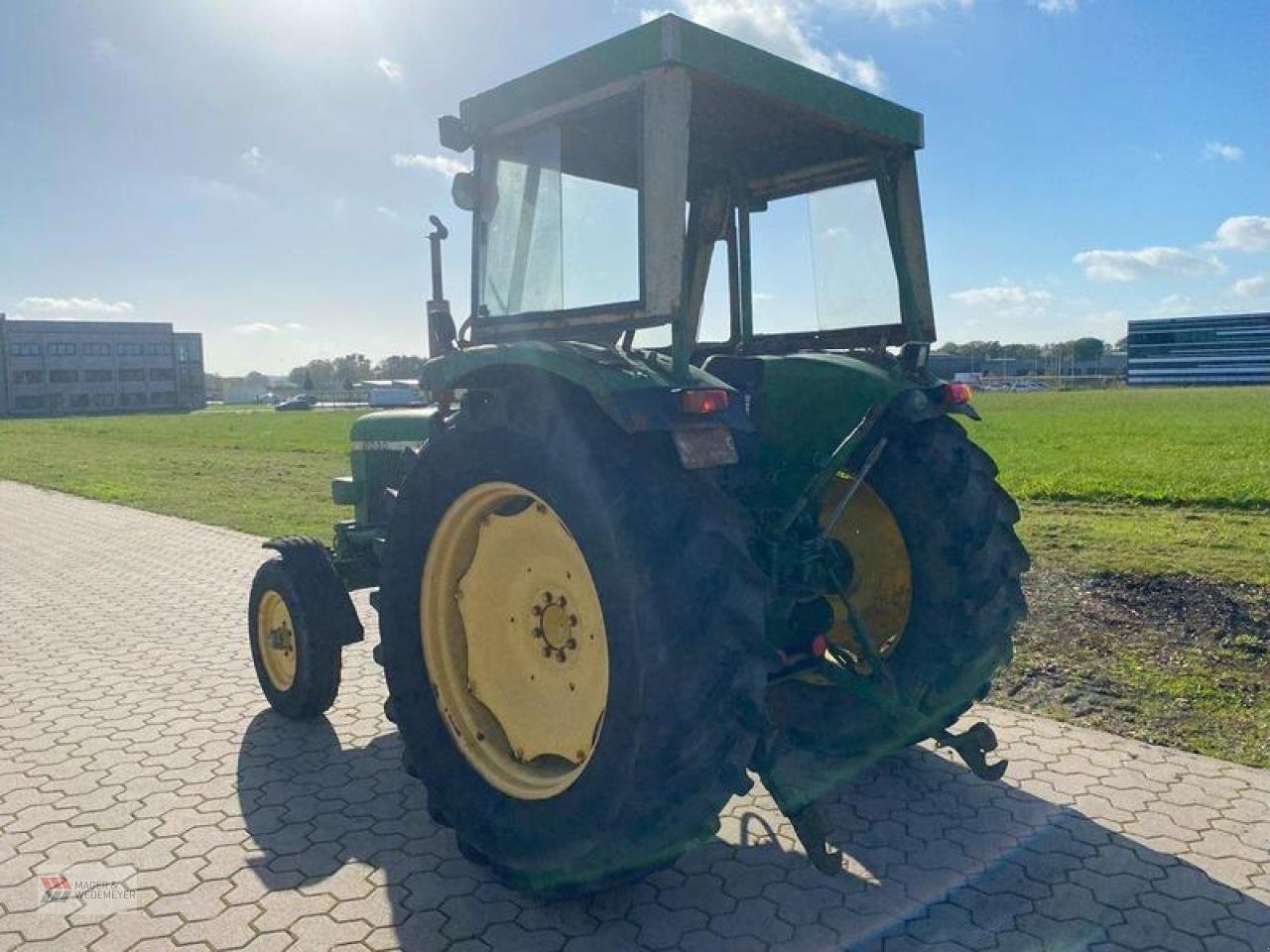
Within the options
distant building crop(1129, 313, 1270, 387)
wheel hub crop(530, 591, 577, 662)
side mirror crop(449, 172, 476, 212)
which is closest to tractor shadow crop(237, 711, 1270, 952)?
wheel hub crop(530, 591, 577, 662)

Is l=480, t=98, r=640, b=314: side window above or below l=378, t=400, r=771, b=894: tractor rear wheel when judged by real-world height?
above

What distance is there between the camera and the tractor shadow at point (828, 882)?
2797mm

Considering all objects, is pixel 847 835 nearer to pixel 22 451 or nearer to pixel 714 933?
pixel 714 933

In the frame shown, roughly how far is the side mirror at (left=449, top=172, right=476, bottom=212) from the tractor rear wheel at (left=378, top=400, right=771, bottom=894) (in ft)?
3.48

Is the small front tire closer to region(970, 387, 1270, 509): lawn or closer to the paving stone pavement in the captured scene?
the paving stone pavement

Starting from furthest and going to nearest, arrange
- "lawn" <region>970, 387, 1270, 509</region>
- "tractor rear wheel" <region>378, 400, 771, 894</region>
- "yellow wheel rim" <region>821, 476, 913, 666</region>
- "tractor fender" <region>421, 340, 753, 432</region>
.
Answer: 1. "lawn" <region>970, 387, 1270, 509</region>
2. "yellow wheel rim" <region>821, 476, 913, 666</region>
3. "tractor fender" <region>421, 340, 753, 432</region>
4. "tractor rear wheel" <region>378, 400, 771, 894</region>

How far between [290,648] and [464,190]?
2478 millimetres

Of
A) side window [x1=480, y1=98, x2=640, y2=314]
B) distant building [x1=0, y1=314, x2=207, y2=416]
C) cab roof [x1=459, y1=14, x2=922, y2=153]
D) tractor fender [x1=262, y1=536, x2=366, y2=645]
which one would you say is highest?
distant building [x1=0, y1=314, x2=207, y2=416]

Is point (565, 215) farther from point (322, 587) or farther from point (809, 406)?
point (322, 587)

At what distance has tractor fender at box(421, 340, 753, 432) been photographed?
8.61 feet

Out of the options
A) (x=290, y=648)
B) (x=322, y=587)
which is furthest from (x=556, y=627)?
(x=290, y=648)

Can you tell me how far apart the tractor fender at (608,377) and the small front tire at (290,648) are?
180 centimetres

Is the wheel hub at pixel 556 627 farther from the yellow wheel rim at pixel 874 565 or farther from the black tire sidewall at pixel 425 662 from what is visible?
the yellow wheel rim at pixel 874 565

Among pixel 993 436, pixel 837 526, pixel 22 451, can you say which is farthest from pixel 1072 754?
pixel 22 451
